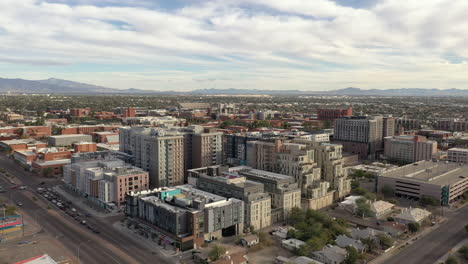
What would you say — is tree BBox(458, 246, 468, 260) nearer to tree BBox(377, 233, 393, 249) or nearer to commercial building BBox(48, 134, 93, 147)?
tree BBox(377, 233, 393, 249)

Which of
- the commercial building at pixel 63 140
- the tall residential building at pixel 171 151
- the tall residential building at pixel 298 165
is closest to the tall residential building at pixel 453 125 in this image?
the tall residential building at pixel 298 165

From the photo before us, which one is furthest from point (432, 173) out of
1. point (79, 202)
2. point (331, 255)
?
point (79, 202)

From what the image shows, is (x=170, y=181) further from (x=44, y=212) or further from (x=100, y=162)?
(x=44, y=212)

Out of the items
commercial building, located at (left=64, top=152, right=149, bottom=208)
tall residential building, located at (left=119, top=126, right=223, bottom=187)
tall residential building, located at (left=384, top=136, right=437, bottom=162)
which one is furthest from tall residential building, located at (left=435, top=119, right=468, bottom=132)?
commercial building, located at (left=64, top=152, right=149, bottom=208)

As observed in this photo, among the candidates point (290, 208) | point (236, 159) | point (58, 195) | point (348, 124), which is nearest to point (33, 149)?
point (58, 195)

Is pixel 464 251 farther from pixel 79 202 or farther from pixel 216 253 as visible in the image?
pixel 79 202
